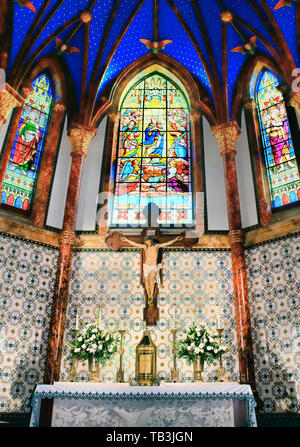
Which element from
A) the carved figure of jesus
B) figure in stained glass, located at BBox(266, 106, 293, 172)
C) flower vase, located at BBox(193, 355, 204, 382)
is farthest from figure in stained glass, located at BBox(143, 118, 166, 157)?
flower vase, located at BBox(193, 355, 204, 382)

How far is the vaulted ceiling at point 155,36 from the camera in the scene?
1082 cm

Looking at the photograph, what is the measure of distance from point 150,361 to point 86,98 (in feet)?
27.0

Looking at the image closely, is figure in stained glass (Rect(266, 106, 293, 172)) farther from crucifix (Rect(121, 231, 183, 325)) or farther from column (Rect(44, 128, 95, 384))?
column (Rect(44, 128, 95, 384))

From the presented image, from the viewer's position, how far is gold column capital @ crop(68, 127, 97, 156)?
11.4 meters

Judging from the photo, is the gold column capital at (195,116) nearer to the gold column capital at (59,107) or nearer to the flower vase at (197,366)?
the gold column capital at (59,107)

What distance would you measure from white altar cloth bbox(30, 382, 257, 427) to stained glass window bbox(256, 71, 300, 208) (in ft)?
18.7

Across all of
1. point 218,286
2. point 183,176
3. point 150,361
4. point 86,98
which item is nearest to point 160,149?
point 183,176

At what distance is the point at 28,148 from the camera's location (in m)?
11.2

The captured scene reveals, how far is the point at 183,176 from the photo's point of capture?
11914 mm

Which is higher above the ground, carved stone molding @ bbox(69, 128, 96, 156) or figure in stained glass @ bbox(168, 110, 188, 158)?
figure in stained glass @ bbox(168, 110, 188, 158)

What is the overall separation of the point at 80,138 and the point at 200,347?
691 cm

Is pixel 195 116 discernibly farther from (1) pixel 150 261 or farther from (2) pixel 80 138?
(1) pixel 150 261

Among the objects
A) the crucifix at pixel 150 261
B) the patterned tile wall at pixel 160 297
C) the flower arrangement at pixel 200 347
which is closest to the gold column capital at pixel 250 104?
the patterned tile wall at pixel 160 297

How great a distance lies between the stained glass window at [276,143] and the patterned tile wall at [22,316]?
640cm
